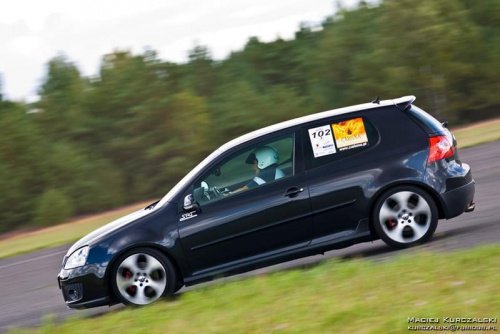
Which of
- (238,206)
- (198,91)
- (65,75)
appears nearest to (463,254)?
(238,206)

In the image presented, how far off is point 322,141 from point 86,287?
2898 mm

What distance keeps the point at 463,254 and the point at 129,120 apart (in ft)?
110

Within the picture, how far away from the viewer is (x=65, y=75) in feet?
136

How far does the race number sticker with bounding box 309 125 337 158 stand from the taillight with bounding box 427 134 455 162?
1040 millimetres

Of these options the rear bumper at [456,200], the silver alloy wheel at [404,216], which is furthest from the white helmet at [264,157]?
the rear bumper at [456,200]

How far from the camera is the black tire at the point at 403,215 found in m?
9.02

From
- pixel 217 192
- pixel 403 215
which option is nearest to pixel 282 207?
pixel 217 192

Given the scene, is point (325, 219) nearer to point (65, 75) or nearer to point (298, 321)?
point (298, 321)

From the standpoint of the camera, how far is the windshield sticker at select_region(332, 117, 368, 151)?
9.17 metres

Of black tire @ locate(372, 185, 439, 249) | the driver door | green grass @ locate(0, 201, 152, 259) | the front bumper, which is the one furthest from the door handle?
green grass @ locate(0, 201, 152, 259)

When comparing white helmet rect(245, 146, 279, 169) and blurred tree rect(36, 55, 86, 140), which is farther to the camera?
blurred tree rect(36, 55, 86, 140)

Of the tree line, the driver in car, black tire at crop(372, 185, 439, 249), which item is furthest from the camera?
the tree line

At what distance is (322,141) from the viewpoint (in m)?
9.16

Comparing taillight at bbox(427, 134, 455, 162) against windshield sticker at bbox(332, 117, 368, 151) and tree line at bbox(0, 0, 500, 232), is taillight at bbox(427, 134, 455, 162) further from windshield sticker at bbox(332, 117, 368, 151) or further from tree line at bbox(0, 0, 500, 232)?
tree line at bbox(0, 0, 500, 232)
